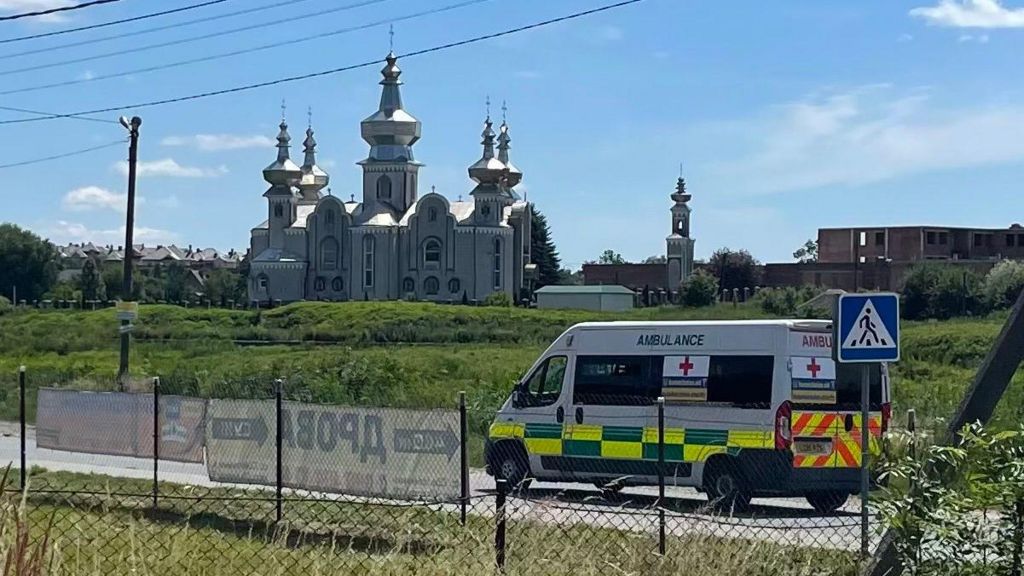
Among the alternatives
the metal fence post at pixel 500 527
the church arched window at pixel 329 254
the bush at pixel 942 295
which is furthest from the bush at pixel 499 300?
the metal fence post at pixel 500 527

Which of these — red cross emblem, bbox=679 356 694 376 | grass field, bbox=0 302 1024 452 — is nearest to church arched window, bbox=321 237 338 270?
grass field, bbox=0 302 1024 452

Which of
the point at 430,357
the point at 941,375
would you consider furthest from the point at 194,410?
the point at 430,357

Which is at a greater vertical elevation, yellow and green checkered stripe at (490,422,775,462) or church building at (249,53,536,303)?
church building at (249,53,536,303)

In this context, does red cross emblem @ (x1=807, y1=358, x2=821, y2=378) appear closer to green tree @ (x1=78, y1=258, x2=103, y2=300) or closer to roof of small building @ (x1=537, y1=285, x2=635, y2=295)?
roof of small building @ (x1=537, y1=285, x2=635, y2=295)

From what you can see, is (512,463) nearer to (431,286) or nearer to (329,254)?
(431,286)

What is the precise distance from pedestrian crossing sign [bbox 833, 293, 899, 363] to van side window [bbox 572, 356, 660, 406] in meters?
6.30

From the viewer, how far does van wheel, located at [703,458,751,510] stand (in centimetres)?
1592

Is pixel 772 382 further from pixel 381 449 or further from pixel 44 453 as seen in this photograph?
pixel 44 453

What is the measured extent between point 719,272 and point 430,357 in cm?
7607

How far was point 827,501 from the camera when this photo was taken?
53.7ft

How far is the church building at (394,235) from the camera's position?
368 feet

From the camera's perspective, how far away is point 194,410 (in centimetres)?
1672

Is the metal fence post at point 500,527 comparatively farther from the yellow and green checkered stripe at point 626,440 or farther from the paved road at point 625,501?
the yellow and green checkered stripe at point 626,440

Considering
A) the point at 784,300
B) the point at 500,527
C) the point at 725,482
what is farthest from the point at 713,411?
the point at 784,300
